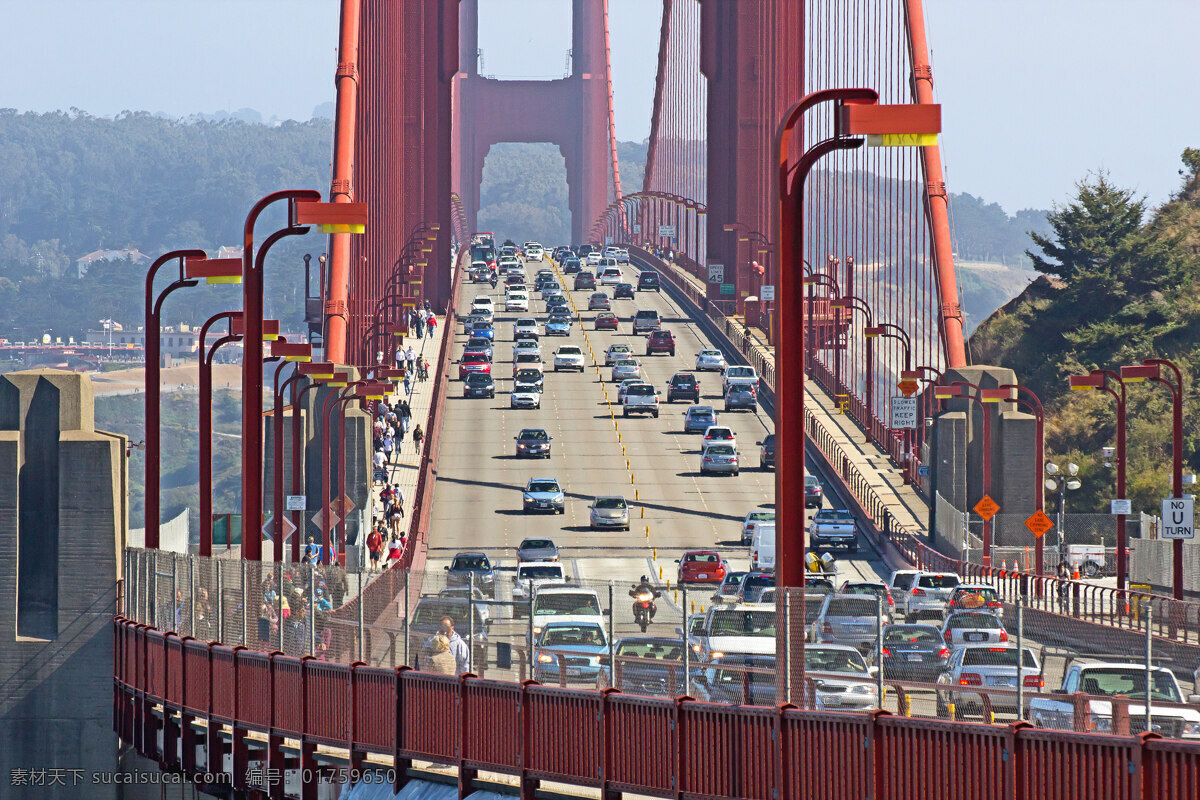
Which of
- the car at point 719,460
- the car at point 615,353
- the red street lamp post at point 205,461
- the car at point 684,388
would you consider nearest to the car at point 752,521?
the car at point 719,460

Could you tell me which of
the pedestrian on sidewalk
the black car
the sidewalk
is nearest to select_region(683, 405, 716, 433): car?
the black car

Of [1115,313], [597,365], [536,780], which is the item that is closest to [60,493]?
[536,780]

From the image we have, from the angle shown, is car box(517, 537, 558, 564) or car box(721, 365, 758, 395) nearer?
car box(517, 537, 558, 564)

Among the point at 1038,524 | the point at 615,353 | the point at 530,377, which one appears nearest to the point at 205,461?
the point at 1038,524

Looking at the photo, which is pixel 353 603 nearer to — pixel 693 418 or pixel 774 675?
pixel 774 675

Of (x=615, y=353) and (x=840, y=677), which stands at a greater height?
(x=615, y=353)

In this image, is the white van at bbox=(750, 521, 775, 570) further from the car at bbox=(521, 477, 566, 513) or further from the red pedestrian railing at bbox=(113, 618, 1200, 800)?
the red pedestrian railing at bbox=(113, 618, 1200, 800)

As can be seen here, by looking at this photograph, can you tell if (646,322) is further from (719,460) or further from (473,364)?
(719,460)
